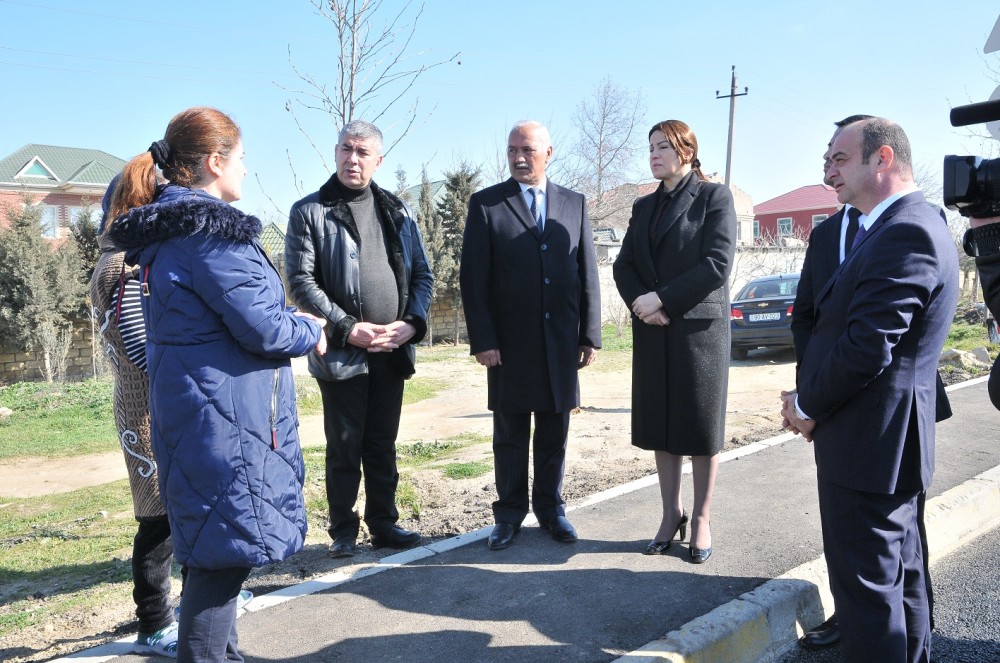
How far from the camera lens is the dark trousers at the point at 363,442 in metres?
4.11

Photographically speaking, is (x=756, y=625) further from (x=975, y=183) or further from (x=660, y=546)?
(x=975, y=183)

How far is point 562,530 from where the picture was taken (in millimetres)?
4219

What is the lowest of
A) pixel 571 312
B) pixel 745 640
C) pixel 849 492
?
pixel 745 640

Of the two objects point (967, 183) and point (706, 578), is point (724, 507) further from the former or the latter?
point (967, 183)

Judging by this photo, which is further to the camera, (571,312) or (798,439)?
(798,439)

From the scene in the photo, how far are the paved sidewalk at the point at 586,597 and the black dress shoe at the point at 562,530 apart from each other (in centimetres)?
7

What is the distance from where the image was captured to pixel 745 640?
10.5 feet

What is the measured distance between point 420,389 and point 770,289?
7423mm

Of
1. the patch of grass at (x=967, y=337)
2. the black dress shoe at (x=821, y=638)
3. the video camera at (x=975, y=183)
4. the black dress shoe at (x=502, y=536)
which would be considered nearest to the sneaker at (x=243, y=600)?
the black dress shoe at (x=502, y=536)

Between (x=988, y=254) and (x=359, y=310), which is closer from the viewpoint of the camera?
(x=988, y=254)

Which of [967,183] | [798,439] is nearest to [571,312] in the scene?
[967,183]

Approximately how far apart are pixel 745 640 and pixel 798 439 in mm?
3790

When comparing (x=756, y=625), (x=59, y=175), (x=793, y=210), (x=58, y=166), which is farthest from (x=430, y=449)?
(x=793, y=210)

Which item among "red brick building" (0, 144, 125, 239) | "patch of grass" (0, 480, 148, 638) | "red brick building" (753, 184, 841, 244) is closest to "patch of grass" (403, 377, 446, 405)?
"patch of grass" (0, 480, 148, 638)
